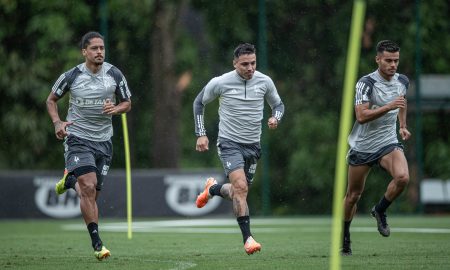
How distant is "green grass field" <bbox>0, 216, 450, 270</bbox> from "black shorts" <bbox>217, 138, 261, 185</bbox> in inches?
35.4

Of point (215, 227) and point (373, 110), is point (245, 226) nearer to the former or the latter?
point (373, 110)

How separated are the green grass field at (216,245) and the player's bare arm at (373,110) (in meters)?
1.38

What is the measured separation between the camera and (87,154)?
455 inches

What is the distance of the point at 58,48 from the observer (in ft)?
75.8

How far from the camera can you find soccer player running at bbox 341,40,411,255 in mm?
11602

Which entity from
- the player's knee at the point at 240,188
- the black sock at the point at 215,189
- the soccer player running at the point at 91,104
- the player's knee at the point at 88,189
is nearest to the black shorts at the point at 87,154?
the soccer player running at the point at 91,104

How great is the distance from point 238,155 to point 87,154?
60.8 inches

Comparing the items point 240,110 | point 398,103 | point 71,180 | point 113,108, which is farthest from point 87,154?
point 398,103

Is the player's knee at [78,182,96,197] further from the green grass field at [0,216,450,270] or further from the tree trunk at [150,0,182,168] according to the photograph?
the tree trunk at [150,0,182,168]

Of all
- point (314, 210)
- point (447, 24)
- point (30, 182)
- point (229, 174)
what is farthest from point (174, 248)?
point (447, 24)

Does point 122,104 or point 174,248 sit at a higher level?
point 122,104

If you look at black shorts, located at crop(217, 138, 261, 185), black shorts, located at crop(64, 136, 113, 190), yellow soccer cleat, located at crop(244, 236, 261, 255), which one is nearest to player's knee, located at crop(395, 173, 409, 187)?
black shorts, located at crop(217, 138, 261, 185)

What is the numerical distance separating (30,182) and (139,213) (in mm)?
2089

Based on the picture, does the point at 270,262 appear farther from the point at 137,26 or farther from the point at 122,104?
the point at 137,26
